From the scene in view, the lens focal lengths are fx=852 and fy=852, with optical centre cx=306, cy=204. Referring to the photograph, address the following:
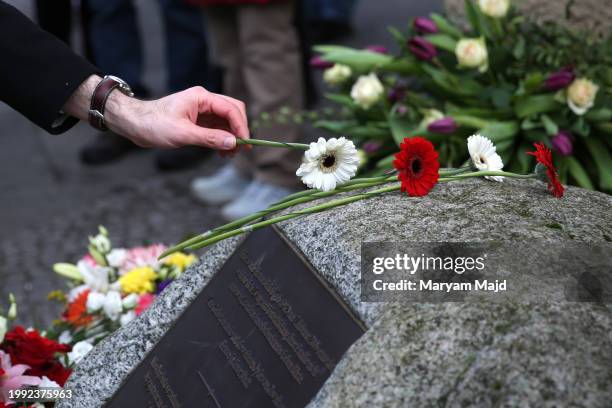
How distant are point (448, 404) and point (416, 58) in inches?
78.4

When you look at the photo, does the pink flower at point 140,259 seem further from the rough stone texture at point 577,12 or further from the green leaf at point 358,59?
the rough stone texture at point 577,12

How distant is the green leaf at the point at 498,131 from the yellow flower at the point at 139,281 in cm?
115

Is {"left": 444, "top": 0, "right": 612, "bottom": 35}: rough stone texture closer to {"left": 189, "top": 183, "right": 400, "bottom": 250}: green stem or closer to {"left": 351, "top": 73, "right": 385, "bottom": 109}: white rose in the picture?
{"left": 351, "top": 73, "right": 385, "bottom": 109}: white rose

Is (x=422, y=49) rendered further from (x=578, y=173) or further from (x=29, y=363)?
(x=29, y=363)

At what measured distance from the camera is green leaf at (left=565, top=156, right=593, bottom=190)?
2742 millimetres

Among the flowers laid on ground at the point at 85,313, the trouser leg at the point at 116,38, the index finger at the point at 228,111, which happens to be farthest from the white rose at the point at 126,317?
the trouser leg at the point at 116,38

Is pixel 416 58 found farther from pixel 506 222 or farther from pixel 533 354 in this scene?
pixel 533 354

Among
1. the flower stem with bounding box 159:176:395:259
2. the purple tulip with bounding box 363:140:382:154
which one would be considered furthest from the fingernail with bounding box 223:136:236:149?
the purple tulip with bounding box 363:140:382:154

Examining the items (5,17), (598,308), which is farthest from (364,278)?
(5,17)

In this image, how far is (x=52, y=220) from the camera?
474 centimetres

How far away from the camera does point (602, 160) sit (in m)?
2.80

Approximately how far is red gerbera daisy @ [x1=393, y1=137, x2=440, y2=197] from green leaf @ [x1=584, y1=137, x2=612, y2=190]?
3.81ft

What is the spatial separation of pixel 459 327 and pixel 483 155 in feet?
1.77

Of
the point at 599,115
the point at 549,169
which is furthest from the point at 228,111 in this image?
the point at 599,115
